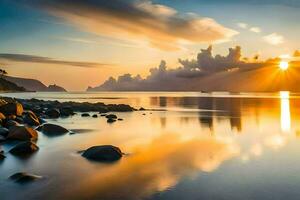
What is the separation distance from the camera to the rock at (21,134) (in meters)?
27.4

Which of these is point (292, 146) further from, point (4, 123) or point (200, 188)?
point (4, 123)

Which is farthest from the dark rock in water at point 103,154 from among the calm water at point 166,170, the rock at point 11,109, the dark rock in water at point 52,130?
the rock at point 11,109

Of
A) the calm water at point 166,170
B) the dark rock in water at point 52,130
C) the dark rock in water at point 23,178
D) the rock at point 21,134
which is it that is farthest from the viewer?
the dark rock in water at point 52,130

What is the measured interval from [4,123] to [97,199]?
23903 mm

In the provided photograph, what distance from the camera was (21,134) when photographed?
27.8 m

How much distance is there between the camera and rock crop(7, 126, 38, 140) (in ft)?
89.9

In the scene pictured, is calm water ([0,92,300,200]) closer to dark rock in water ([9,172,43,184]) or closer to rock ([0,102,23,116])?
dark rock in water ([9,172,43,184])

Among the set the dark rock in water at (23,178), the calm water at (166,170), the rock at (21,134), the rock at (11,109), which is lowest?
the calm water at (166,170)

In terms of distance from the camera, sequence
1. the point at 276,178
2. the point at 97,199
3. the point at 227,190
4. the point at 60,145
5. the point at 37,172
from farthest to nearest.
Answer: the point at 60,145
the point at 37,172
the point at 276,178
the point at 227,190
the point at 97,199

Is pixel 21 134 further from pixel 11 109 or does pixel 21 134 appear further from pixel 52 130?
pixel 11 109

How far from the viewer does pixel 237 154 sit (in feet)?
79.0

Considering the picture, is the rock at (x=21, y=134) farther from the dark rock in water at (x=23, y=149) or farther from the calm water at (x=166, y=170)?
the dark rock in water at (x=23, y=149)

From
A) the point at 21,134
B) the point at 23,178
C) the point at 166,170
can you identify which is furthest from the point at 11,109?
the point at 166,170

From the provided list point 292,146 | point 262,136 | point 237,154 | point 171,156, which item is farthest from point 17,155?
point 262,136
